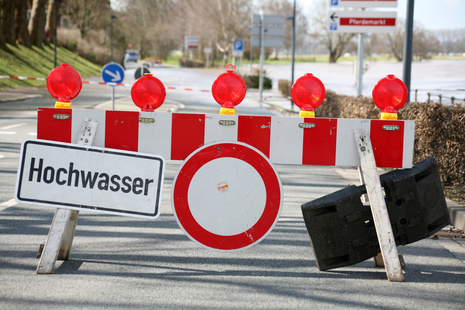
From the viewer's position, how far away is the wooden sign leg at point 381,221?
471 cm

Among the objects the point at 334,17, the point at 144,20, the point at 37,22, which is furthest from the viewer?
the point at 144,20

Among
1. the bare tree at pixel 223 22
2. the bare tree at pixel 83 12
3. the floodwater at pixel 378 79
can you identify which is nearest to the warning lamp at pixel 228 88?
the floodwater at pixel 378 79

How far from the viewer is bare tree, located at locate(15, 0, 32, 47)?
48700 mm

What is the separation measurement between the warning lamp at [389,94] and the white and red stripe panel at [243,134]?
139 millimetres

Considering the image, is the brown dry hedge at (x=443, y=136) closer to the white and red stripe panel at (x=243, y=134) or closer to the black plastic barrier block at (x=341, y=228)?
the white and red stripe panel at (x=243, y=134)

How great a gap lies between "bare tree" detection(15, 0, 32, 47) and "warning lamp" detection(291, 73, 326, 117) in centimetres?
4656

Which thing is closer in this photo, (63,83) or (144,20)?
(63,83)

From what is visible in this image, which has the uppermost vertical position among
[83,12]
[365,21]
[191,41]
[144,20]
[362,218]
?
[144,20]

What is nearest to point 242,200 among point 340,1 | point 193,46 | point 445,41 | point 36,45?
point 340,1

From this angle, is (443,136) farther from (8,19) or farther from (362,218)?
(8,19)

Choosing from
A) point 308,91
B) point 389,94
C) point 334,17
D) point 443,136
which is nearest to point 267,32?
point 334,17

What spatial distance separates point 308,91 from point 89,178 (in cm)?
Answer: 159

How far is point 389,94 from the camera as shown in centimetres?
498

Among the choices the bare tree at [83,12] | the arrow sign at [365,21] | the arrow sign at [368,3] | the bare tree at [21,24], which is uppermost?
the bare tree at [83,12]
